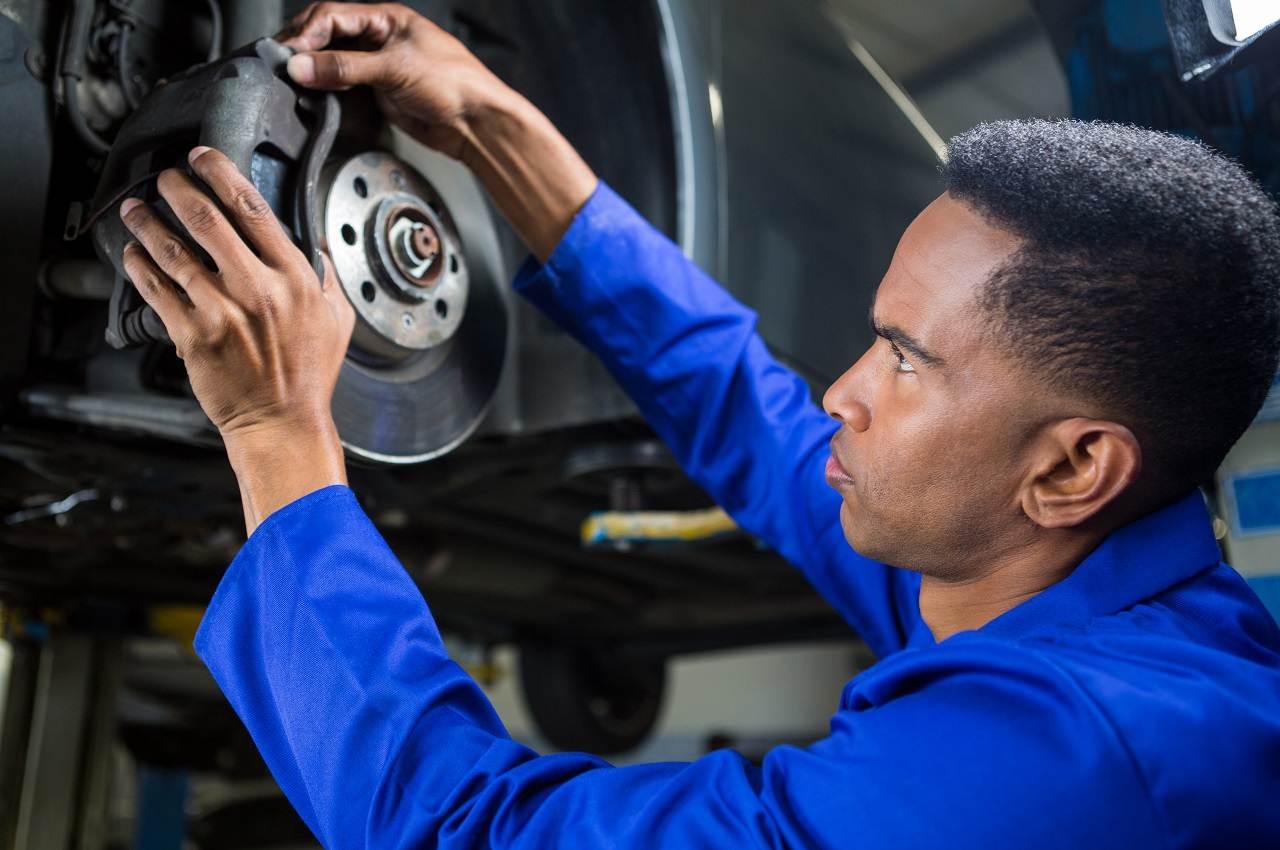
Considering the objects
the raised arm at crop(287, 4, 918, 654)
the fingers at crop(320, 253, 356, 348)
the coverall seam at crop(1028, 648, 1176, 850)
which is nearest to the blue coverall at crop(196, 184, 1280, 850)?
the coverall seam at crop(1028, 648, 1176, 850)

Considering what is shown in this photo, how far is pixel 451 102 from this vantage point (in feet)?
3.13

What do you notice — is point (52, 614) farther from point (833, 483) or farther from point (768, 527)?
point (833, 483)

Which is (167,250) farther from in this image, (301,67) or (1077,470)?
(1077,470)

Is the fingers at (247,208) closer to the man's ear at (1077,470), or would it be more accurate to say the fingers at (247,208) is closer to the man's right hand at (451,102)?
the man's right hand at (451,102)

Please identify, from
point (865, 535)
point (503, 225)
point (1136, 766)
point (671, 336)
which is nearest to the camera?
point (1136, 766)

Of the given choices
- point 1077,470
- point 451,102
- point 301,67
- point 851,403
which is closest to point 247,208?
point 301,67

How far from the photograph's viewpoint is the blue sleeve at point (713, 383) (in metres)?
1.00

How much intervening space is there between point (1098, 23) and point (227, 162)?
0.74 m

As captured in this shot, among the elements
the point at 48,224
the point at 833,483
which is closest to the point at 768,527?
the point at 833,483

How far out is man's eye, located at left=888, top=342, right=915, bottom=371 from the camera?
739 mm

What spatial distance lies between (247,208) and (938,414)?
44cm

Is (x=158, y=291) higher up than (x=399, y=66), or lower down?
lower down

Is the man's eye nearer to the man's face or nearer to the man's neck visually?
the man's face

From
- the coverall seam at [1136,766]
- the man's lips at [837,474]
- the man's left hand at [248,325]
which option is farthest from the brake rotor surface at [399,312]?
the coverall seam at [1136,766]
